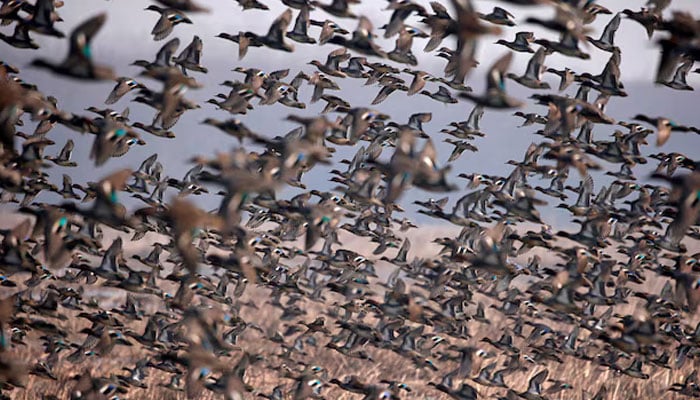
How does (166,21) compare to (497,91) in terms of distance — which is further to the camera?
(166,21)

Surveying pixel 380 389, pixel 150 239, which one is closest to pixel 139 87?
pixel 380 389

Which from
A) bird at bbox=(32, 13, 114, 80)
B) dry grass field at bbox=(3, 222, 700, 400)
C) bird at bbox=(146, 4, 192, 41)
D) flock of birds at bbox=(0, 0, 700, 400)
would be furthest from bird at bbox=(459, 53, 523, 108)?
dry grass field at bbox=(3, 222, 700, 400)

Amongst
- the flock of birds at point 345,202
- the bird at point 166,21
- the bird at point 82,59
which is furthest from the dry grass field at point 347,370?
the bird at point 82,59

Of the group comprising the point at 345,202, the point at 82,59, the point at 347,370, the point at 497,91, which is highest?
the point at 497,91

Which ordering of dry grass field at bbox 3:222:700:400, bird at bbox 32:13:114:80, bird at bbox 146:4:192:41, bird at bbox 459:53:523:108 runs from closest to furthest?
bird at bbox 32:13:114:80 → bird at bbox 459:53:523:108 → bird at bbox 146:4:192:41 → dry grass field at bbox 3:222:700:400

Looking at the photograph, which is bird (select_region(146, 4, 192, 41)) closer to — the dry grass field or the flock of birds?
the flock of birds

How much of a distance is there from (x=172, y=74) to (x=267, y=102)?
4149mm

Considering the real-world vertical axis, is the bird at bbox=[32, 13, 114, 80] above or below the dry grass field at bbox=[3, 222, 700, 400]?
above

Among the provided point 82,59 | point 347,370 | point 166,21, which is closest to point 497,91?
point 82,59

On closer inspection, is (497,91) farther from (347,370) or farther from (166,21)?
(347,370)

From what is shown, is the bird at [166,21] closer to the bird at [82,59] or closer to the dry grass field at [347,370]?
the bird at [82,59]

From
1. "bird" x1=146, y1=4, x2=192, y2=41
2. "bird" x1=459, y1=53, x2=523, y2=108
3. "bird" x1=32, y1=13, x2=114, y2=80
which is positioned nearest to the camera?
"bird" x1=32, y1=13, x2=114, y2=80

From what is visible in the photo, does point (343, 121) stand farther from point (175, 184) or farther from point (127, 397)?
point (127, 397)

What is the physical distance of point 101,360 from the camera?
1923cm
